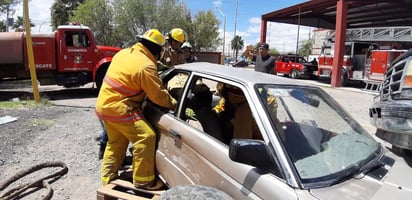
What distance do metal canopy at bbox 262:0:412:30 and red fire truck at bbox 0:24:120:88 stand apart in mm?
13150

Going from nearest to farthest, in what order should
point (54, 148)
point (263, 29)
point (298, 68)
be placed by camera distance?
point (54, 148)
point (298, 68)
point (263, 29)

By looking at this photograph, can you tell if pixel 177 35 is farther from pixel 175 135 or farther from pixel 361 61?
pixel 361 61

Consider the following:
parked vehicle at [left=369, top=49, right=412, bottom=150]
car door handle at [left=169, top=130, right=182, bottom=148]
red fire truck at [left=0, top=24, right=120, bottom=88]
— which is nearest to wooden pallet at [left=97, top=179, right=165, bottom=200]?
car door handle at [left=169, top=130, right=182, bottom=148]

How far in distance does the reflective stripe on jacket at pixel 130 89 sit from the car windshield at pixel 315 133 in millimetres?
1094

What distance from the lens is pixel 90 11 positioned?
111ft

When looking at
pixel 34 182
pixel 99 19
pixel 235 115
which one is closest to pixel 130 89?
pixel 235 115

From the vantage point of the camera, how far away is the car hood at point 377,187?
6.17 ft

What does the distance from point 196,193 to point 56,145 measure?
409cm

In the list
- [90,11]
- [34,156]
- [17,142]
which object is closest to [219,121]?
[34,156]

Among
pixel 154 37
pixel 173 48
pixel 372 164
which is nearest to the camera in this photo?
pixel 372 164

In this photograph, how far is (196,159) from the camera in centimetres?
266

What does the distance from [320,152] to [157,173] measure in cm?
161

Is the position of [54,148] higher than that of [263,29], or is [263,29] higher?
[263,29]

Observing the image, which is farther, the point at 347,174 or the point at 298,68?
the point at 298,68
